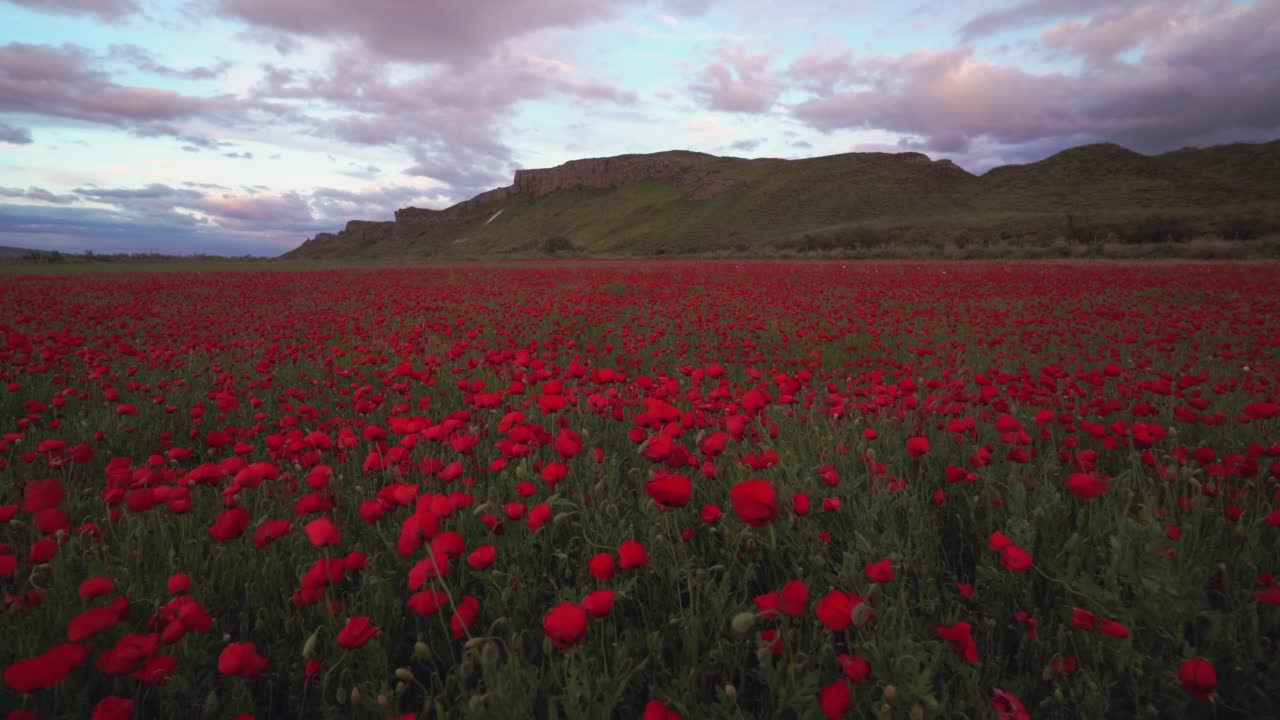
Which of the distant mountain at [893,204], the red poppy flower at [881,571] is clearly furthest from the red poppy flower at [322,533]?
the distant mountain at [893,204]

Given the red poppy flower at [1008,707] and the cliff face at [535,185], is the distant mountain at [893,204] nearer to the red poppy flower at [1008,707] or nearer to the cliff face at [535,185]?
the cliff face at [535,185]

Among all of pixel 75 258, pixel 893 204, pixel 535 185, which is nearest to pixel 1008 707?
pixel 75 258

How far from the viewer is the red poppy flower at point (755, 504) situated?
1.32 m

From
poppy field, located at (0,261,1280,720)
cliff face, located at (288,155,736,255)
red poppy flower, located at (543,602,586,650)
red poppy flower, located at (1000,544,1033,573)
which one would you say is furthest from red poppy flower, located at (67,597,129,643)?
cliff face, located at (288,155,736,255)

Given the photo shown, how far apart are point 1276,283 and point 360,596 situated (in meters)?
17.0

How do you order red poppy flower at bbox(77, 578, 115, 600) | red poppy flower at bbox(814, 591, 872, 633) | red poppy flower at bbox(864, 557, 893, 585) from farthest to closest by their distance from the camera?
red poppy flower at bbox(864, 557, 893, 585), red poppy flower at bbox(77, 578, 115, 600), red poppy flower at bbox(814, 591, 872, 633)

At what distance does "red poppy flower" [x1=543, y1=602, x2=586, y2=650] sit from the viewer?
1132mm

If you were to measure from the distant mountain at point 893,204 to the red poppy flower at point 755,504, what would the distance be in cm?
4140

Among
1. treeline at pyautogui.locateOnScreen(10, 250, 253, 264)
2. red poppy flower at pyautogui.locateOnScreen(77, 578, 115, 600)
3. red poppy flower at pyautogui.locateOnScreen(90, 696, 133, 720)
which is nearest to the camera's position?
red poppy flower at pyautogui.locateOnScreen(90, 696, 133, 720)

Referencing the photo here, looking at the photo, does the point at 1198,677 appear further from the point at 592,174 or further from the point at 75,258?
the point at 592,174

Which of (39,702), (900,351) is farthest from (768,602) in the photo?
(900,351)

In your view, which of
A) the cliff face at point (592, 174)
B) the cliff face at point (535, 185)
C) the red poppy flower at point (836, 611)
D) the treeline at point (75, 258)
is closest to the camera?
the red poppy flower at point (836, 611)

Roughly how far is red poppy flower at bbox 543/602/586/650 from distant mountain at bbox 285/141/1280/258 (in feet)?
137

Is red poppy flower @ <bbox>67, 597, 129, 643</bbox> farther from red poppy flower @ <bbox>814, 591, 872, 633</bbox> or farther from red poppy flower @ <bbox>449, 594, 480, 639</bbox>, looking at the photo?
red poppy flower @ <bbox>814, 591, 872, 633</bbox>
